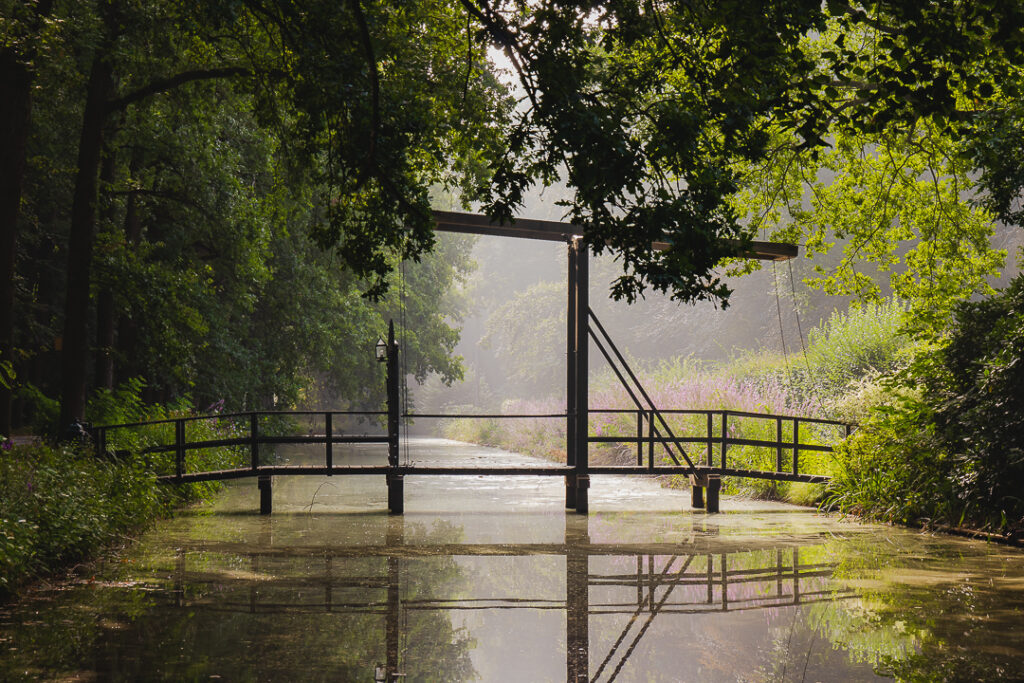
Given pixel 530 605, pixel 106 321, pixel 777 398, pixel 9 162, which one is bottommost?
pixel 530 605

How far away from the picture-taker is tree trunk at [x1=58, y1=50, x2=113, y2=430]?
44.8 feet

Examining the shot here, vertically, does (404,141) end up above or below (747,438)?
above

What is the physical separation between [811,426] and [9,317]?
42.2 ft

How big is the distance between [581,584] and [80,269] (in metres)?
8.60

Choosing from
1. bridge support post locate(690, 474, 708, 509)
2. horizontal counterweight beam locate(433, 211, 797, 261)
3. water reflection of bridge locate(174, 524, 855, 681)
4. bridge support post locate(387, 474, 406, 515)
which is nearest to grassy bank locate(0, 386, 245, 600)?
water reflection of bridge locate(174, 524, 855, 681)

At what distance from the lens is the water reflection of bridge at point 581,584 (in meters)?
7.46

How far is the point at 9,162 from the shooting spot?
38.6 ft

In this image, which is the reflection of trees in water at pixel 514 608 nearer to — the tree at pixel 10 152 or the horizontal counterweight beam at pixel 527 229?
the tree at pixel 10 152

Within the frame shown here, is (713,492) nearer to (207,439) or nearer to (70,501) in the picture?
(70,501)

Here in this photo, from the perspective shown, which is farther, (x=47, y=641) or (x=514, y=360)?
(x=514, y=360)

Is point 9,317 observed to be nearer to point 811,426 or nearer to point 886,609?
point 886,609

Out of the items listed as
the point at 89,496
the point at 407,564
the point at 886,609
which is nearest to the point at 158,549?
the point at 89,496

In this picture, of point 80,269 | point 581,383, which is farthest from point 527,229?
point 80,269

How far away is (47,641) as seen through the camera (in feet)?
22.0
